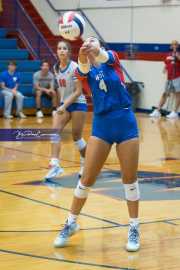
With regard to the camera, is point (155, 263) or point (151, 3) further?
point (151, 3)

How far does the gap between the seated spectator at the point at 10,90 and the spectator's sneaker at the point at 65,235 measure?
13582 mm

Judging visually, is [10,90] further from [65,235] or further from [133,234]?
[133,234]

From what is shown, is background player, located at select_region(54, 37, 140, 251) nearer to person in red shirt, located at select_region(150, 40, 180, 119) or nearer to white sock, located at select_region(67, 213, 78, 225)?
white sock, located at select_region(67, 213, 78, 225)

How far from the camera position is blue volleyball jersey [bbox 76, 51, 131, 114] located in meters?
6.23

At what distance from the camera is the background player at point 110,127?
20.5 ft

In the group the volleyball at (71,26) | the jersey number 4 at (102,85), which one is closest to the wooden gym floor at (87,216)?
the jersey number 4 at (102,85)

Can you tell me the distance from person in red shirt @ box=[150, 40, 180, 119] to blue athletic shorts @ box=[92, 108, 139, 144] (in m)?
14.6

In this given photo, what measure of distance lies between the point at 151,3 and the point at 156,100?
309 cm

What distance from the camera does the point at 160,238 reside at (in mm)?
6742

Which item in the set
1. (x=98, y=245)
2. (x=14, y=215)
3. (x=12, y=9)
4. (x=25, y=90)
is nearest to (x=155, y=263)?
(x=98, y=245)

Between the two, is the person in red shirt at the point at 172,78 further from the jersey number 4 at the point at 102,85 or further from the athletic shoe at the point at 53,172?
the jersey number 4 at the point at 102,85

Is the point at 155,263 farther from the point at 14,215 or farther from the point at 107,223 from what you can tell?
the point at 14,215

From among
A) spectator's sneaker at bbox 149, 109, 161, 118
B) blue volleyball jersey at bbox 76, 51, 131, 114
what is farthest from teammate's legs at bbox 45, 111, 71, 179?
spectator's sneaker at bbox 149, 109, 161, 118

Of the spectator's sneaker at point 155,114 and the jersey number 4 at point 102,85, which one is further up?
the jersey number 4 at point 102,85
